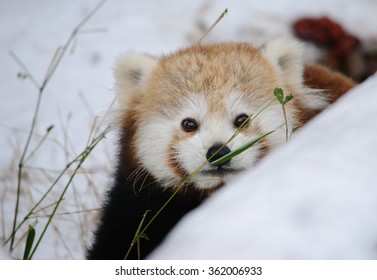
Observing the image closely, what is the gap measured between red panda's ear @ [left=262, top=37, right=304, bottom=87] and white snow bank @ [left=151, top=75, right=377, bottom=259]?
4.51ft

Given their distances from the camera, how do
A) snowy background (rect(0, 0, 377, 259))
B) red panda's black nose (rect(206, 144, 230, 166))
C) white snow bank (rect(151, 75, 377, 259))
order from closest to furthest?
white snow bank (rect(151, 75, 377, 259)), red panda's black nose (rect(206, 144, 230, 166)), snowy background (rect(0, 0, 377, 259))

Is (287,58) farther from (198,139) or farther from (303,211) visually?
(303,211)

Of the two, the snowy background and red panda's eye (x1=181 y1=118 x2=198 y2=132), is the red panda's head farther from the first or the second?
the snowy background

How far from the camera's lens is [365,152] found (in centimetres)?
121

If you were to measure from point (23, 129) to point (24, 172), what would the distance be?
2.20 feet

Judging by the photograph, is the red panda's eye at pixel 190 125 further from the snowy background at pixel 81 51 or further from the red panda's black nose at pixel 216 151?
the snowy background at pixel 81 51

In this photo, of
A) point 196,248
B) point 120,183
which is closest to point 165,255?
point 196,248

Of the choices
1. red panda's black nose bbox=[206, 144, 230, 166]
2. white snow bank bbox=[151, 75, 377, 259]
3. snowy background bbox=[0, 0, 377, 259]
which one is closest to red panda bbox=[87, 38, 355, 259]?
red panda's black nose bbox=[206, 144, 230, 166]

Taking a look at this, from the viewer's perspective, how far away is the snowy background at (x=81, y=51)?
386cm

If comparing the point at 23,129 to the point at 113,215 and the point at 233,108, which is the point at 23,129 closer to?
the point at 113,215

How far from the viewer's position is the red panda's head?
7.36 ft

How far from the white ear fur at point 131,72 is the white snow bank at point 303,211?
147cm

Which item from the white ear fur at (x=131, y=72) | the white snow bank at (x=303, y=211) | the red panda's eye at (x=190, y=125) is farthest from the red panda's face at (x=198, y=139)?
the white snow bank at (x=303, y=211)
